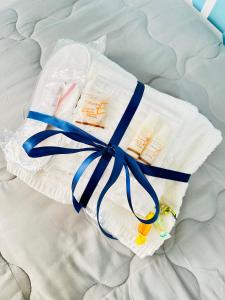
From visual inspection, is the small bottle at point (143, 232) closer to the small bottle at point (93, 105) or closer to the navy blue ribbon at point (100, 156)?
the navy blue ribbon at point (100, 156)

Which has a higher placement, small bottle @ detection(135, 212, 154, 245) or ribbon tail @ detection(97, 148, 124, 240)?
ribbon tail @ detection(97, 148, 124, 240)

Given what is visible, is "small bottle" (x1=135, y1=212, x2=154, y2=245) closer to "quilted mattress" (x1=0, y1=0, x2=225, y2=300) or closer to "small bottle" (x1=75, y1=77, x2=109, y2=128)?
"quilted mattress" (x1=0, y1=0, x2=225, y2=300)

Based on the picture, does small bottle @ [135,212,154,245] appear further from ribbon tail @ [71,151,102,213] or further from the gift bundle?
ribbon tail @ [71,151,102,213]

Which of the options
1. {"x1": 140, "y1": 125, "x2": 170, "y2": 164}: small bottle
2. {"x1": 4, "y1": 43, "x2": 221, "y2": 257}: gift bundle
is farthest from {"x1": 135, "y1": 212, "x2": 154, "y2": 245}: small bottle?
{"x1": 140, "y1": 125, "x2": 170, "y2": 164}: small bottle

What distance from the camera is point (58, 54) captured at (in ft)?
2.21

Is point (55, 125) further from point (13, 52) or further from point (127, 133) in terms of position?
point (13, 52)

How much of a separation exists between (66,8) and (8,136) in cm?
43

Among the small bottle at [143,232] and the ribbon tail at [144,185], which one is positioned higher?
the ribbon tail at [144,185]

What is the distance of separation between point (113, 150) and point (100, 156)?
25 mm

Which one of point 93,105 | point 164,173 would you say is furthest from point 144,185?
point 93,105

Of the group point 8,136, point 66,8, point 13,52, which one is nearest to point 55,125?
point 8,136

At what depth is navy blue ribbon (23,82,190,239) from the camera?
55 centimetres

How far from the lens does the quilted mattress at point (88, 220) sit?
56cm

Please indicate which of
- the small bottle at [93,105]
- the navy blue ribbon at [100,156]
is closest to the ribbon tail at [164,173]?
the navy blue ribbon at [100,156]
